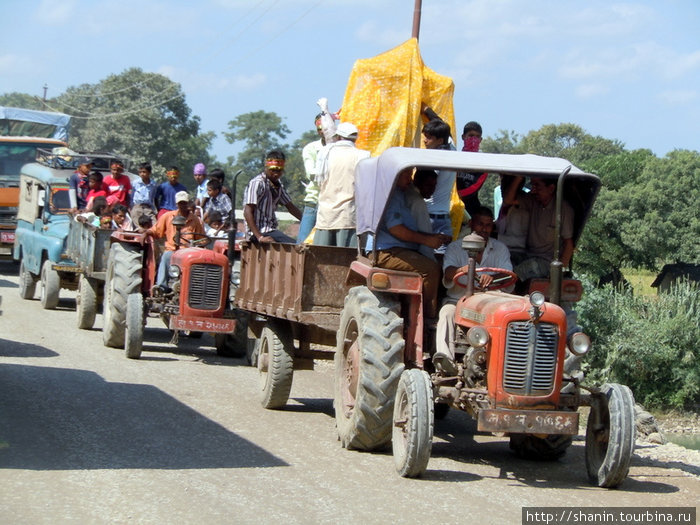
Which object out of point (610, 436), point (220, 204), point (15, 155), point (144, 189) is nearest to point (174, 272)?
point (220, 204)

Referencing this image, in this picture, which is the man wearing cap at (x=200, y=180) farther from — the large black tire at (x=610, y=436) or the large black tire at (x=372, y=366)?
the large black tire at (x=610, y=436)

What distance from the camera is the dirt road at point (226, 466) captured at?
674 cm

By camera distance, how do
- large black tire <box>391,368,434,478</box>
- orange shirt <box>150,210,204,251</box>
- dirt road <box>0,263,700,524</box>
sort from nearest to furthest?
dirt road <box>0,263,700,524</box>
large black tire <box>391,368,434,478</box>
orange shirt <box>150,210,204,251</box>

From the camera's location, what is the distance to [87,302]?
16.4 metres

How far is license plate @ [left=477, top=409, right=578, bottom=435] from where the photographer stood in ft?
24.2

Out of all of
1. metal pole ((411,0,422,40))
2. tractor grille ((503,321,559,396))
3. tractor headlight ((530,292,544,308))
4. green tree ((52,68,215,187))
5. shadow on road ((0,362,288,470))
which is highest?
green tree ((52,68,215,187))

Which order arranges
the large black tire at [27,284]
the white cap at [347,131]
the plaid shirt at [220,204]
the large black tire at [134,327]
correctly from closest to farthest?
the white cap at [347,131] → the large black tire at [134,327] → the plaid shirt at [220,204] → the large black tire at [27,284]

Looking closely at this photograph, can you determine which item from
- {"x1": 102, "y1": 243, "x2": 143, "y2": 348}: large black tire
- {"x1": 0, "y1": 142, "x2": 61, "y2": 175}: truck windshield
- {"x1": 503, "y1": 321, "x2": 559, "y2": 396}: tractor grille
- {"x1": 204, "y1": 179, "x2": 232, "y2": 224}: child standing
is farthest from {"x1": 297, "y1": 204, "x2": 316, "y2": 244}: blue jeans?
{"x1": 0, "y1": 142, "x2": 61, "y2": 175}: truck windshield

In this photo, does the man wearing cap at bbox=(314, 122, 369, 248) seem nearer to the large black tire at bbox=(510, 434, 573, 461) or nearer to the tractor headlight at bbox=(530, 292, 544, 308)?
the large black tire at bbox=(510, 434, 573, 461)

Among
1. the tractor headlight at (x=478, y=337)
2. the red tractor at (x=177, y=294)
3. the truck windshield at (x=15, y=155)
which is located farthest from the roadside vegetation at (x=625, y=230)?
the truck windshield at (x=15, y=155)

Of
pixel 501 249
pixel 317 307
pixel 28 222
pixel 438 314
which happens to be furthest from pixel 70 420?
pixel 28 222

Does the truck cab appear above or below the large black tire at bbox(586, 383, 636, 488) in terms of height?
above

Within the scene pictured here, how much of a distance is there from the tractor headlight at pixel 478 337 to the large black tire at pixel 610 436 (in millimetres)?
1046

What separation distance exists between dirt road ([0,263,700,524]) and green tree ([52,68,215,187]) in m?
50.9
